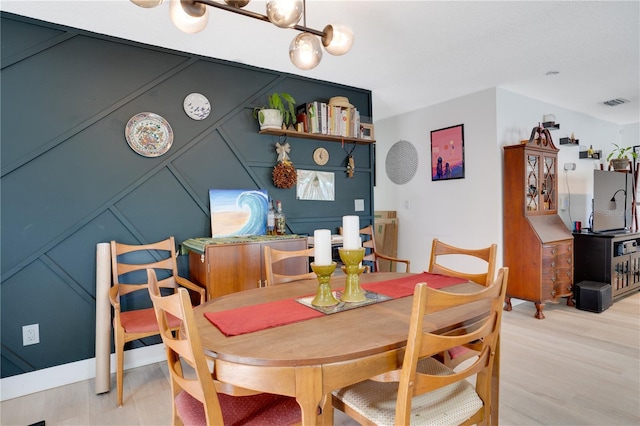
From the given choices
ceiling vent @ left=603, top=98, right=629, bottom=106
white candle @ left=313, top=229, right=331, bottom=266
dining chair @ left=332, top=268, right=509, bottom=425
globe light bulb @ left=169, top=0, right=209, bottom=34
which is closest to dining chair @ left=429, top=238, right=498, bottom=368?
dining chair @ left=332, top=268, right=509, bottom=425

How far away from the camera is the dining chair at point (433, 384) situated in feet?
3.32

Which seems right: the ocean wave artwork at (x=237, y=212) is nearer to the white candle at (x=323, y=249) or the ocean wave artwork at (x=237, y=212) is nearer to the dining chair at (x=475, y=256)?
the dining chair at (x=475, y=256)

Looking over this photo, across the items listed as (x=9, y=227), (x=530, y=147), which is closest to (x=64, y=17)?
(x=9, y=227)

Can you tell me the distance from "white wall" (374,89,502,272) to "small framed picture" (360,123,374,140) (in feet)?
3.96

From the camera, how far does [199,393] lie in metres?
1.06

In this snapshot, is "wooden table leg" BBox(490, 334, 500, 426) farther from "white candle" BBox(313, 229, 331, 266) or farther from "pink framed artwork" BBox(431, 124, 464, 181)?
"pink framed artwork" BBox(431, 124, 464, 181)

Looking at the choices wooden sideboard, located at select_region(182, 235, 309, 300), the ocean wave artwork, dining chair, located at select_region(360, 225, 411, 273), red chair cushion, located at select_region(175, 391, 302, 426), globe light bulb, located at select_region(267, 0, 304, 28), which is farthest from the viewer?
the ocean wave artwork

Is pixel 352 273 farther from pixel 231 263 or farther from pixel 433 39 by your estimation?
pixel 433 39

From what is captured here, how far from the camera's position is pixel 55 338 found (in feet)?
7.84

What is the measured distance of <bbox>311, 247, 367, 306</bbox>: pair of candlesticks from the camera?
1425 millimetres

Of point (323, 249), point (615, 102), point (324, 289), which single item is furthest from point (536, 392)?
point (615, 102)

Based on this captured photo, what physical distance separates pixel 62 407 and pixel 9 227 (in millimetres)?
1148

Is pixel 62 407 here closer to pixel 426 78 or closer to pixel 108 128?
pixel 108 128

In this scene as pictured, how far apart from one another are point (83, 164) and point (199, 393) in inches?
82.2
